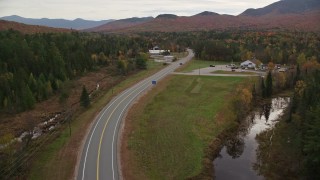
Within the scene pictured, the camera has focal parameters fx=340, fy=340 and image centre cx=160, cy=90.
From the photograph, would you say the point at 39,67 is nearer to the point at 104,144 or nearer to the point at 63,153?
the point at 63,153

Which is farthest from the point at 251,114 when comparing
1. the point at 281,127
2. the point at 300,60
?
the point at 300,60

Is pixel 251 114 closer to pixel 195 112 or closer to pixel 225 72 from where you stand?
pixel 195 112

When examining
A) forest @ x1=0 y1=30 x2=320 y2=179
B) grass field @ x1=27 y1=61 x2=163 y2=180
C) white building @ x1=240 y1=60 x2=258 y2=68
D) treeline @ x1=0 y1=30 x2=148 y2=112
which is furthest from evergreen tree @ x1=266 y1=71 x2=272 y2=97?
treeline @ x1=0 y1=30 x2=148 y2=112

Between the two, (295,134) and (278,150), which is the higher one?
(295,134)

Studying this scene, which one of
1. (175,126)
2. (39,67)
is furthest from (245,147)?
(39,67)

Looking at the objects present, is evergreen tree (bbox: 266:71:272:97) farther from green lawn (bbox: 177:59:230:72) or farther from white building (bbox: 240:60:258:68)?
green lawn (bbox: 177:59:230:72)

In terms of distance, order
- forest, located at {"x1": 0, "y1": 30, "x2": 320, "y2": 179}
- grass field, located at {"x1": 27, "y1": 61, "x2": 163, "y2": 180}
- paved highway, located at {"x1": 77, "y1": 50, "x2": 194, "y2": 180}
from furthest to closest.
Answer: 1. forest, located at {"x1": 0, "y1": 30, "x2": 320, "y2": 179}
2. grass field, located at {"x1": 27, "y1": 61, "x2": 163, "y2": 180}
3. paved highway, located at {"x1": 77, "y1": 50, "x2": 194, "y2": 180}
